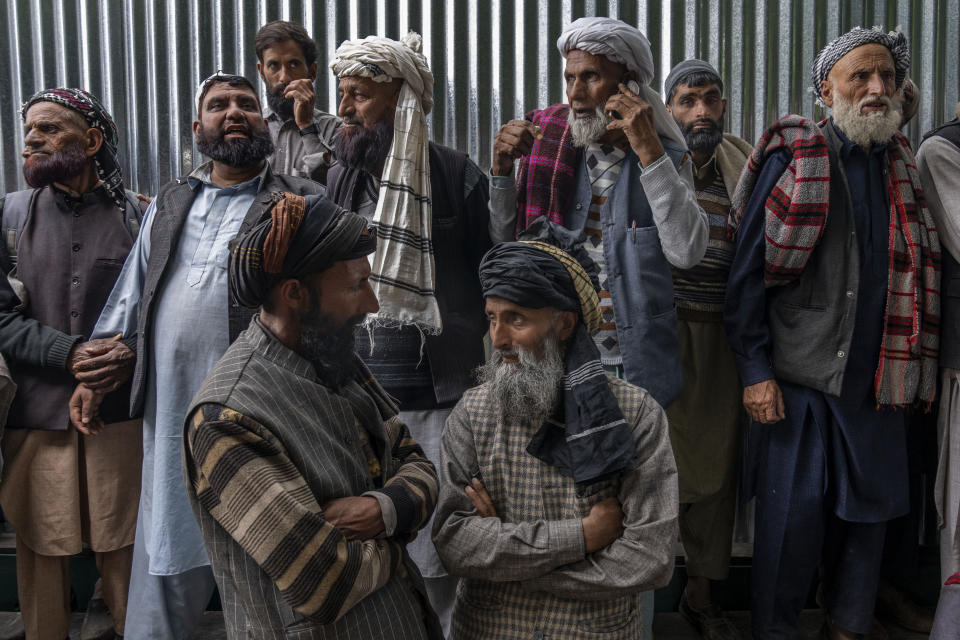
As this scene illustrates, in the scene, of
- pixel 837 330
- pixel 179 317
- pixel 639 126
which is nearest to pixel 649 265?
pixel 639 126

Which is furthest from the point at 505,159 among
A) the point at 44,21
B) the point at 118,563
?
the point at 44,21

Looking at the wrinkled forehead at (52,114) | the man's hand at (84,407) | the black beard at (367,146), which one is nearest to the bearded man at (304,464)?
the black beard at (367,146)

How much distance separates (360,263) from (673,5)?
2.86m

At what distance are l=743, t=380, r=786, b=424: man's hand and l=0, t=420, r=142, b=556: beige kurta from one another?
Result: 2597 millimetres

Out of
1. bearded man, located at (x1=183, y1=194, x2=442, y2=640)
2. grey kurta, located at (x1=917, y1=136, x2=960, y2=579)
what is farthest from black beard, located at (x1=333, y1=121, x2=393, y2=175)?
grey kurta, located at (x1=917, y1=136, x2=960, y2=579)

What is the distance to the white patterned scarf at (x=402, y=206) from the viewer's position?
9.31ft

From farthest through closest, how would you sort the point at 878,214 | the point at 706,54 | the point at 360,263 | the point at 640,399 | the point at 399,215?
the point at 706,54, the point at 878,214, the point at 399,215, the point at 640,399, the point at 360,263

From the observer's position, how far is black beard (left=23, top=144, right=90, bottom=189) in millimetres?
3121

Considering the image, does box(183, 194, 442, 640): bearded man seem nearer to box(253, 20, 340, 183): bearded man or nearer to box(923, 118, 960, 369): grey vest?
box(253, 20, 340, 183): bearded man

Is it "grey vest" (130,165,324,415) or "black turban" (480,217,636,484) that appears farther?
"grey vest" (130,165,324,415)

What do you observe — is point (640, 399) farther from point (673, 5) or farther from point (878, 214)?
point (673, 5)

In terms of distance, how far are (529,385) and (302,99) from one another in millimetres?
2096

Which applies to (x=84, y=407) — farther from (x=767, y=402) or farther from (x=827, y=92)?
(x=827, y=92)

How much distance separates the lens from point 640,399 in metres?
2.28
